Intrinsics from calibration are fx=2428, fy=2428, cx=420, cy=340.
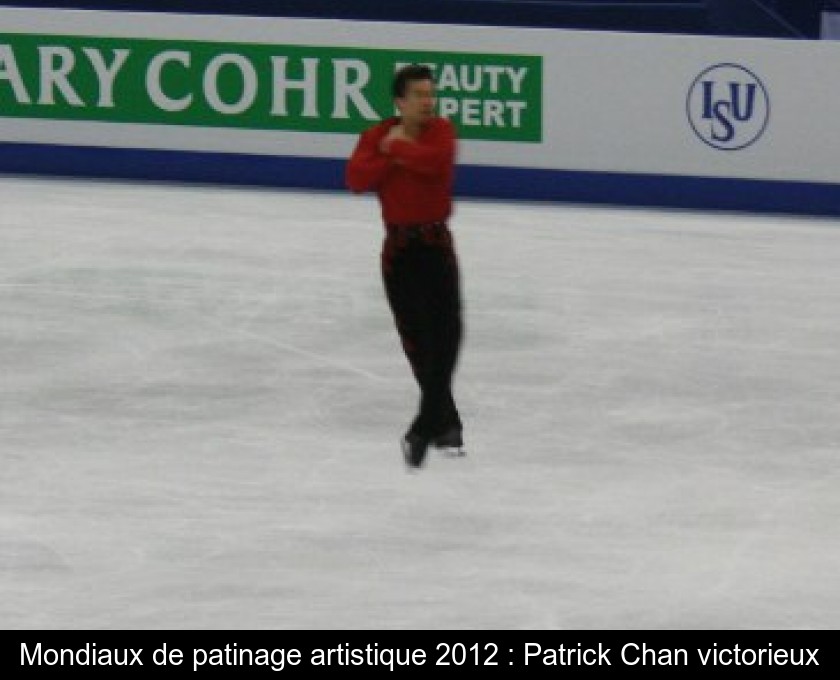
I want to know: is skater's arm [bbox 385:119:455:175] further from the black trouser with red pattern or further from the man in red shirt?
the black trouser with red pattern

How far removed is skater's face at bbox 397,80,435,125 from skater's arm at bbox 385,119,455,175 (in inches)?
3.2

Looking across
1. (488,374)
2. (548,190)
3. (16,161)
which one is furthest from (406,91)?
(16,161)

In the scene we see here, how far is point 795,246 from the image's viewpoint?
1491cm

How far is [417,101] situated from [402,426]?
1741 millimetres

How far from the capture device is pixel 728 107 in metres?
16.1

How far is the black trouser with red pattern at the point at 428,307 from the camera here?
944 centimetres

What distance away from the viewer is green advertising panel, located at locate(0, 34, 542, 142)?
650 inches

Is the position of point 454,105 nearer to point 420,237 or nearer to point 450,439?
point 450,439

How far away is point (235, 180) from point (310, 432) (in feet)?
23.1
